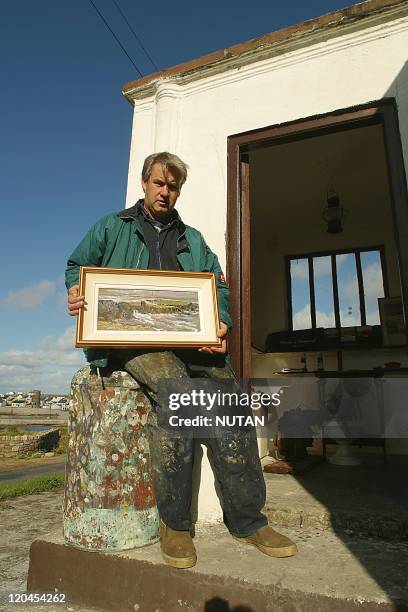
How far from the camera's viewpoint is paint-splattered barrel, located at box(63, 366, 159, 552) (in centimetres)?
188

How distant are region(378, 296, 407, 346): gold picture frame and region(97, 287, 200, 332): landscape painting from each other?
470 cm

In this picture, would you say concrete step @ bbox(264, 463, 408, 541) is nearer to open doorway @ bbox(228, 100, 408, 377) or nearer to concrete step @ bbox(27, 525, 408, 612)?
concrete step @ bbox(27, 525, 408, 612)

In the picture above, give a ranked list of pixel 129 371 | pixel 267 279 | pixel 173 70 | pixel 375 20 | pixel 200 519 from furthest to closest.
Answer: pixel 267 279, pixel 173 70, pixel 375 20, pixel 200 519, pixel 129 371

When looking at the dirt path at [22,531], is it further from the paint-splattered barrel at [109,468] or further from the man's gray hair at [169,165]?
the man's gray hair at [169,165]

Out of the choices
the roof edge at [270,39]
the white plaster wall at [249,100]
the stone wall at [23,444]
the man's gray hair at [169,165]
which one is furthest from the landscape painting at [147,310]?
the stone wall at [23,444]

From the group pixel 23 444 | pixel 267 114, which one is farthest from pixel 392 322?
pixel 23 444

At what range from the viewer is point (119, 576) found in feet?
5.71

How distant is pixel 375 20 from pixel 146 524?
139 inches

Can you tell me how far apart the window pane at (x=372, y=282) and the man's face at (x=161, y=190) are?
16.0 ft

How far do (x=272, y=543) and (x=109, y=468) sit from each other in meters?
0.81

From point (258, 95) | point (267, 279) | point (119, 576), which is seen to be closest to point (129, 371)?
point (119, 576)

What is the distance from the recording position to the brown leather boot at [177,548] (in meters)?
1.66

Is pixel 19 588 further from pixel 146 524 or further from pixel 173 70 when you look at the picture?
pixel 173 70

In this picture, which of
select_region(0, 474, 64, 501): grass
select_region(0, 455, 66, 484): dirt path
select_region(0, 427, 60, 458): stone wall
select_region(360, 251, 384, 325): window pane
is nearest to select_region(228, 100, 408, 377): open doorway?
select_region(360, 251, 384, 325): window pane
